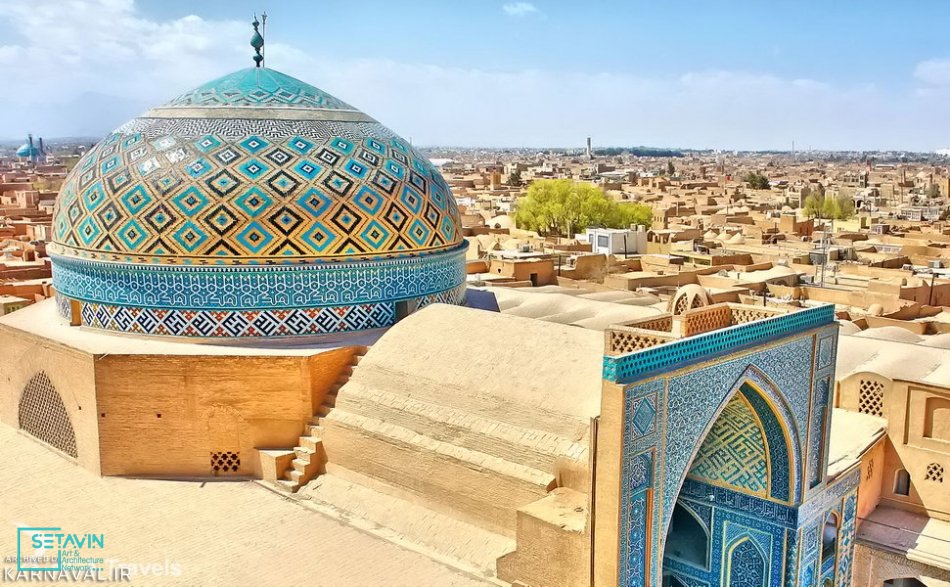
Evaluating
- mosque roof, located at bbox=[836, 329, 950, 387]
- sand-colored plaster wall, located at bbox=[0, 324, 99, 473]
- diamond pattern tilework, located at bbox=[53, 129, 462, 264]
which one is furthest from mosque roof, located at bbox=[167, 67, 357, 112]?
mosque roof, located at bbox=[836, 329, 950, 387]

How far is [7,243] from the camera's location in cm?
2016

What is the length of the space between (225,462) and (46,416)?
6.59 ft

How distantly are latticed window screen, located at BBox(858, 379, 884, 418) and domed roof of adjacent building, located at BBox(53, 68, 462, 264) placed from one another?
4296 millimetres

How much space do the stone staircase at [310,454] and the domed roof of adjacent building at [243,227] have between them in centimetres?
85

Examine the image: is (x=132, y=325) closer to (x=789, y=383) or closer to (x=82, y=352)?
(x=82, y=352)

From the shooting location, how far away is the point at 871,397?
26.8 ft

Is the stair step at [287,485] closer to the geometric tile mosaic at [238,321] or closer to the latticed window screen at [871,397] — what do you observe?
the geometric tile mosaic at [238,321]

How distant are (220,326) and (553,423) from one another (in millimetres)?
3493

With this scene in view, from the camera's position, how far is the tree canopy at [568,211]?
1198 inches

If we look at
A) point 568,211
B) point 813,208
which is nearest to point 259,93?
point 568,211

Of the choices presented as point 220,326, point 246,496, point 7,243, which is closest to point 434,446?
point 246,496

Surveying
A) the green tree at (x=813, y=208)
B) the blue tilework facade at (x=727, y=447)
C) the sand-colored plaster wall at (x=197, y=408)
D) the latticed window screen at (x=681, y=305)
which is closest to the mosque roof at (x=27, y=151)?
the green tree at (x=813, y=208)
